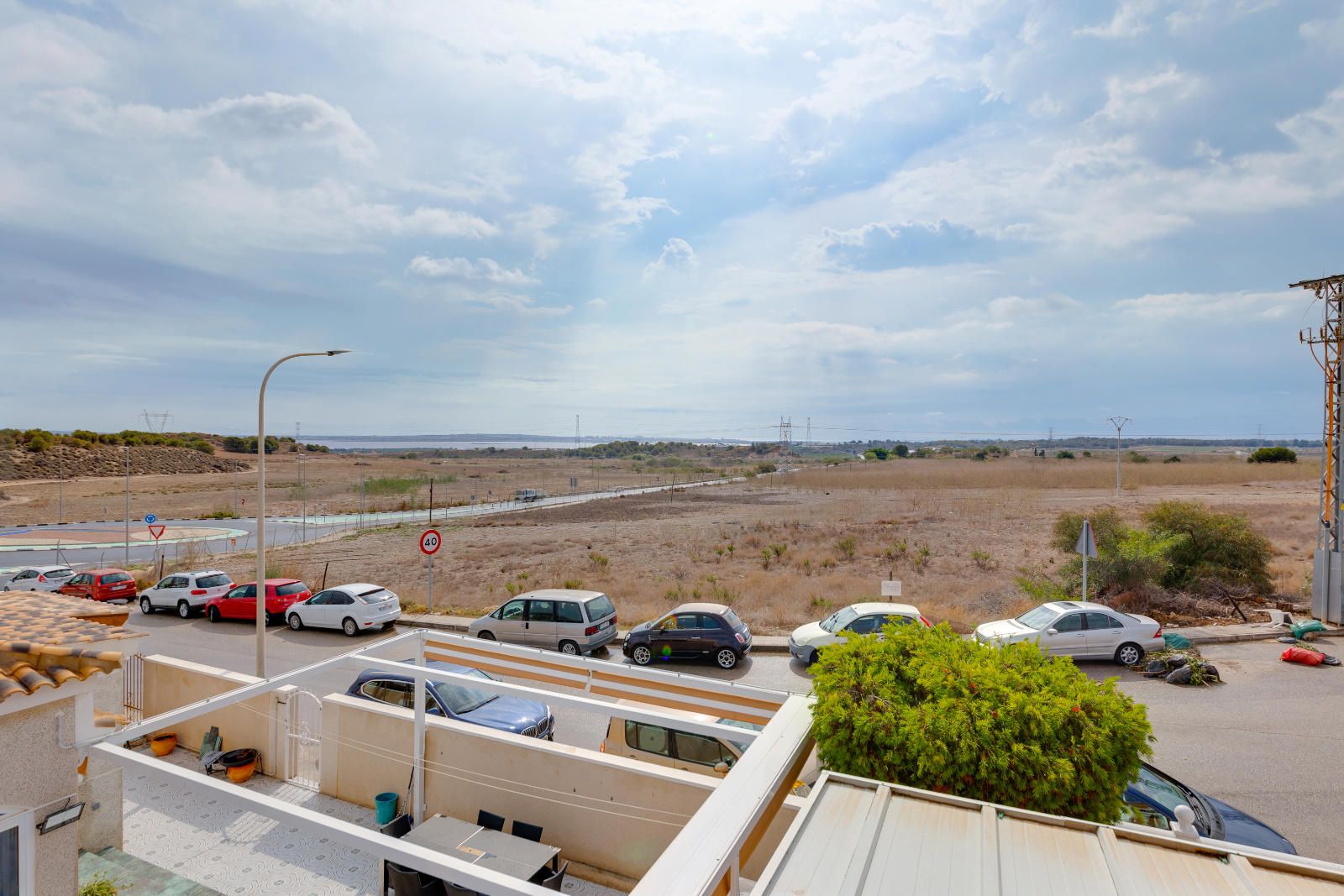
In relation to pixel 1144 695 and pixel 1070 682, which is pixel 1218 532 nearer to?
pixel 1144 695

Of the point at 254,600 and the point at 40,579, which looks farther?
the point at 40,579

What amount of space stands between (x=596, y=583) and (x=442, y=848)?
57.6 feet

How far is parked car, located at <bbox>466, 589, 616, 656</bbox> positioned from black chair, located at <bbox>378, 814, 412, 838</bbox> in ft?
24.6

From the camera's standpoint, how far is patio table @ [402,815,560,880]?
268 inches

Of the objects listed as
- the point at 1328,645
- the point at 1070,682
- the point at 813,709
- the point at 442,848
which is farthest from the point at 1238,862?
the point at 1328,645

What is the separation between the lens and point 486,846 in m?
7.19

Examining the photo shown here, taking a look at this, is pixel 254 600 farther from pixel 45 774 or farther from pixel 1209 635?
pixel 1209 635

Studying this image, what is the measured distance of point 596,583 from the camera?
24.8m

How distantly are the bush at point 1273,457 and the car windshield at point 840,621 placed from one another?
3895 inches

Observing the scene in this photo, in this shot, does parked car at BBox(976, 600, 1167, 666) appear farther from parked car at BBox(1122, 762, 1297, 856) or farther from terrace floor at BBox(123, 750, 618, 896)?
terrace floor at BBox(123, 750, 618, 896)

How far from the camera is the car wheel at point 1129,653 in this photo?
14648mm

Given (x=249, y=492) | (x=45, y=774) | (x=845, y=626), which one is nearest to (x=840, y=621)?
(x=845, y=626)

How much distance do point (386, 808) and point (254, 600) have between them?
47.7 ft

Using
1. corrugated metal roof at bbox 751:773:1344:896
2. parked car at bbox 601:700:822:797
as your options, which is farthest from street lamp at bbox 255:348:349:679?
corrugated metal roof at bbox 751:773:1344:896
